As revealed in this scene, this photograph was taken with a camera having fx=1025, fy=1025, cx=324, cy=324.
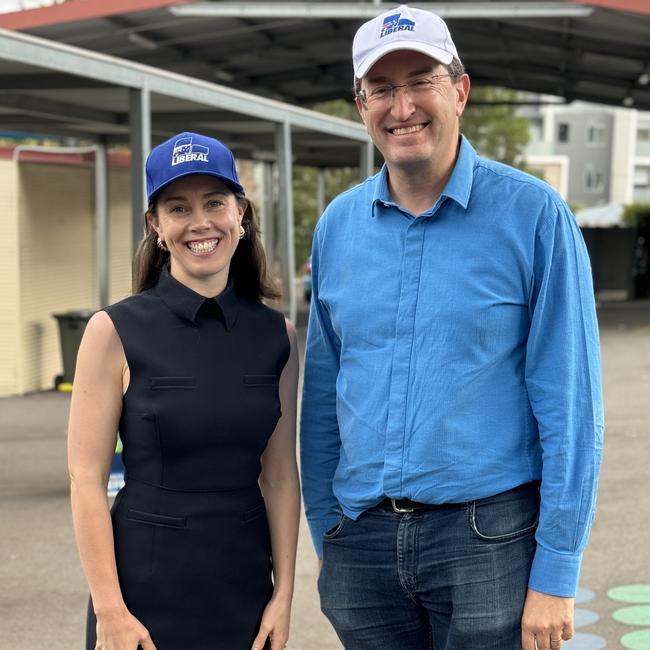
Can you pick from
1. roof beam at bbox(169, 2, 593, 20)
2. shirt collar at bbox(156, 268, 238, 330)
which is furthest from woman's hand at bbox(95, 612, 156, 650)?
roof beam at bbox(169, 2, 593, 20)

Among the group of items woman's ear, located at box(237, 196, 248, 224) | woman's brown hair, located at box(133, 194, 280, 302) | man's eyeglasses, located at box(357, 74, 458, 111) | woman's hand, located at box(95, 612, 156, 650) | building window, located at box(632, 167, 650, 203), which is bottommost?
Answer: woman's hand, located at box(95, 612, 156, 650)

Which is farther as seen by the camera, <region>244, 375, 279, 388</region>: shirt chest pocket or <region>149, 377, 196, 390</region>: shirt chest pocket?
<region>244, 375, 279, 388</region>: shirt chest pocket

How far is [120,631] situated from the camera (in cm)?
231

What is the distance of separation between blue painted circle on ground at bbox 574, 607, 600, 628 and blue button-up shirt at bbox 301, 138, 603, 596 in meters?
2.52

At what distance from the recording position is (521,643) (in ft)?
7.62

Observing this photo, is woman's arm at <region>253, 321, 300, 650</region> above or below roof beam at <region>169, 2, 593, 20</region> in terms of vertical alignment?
below

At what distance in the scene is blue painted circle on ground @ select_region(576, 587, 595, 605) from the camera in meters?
4.84

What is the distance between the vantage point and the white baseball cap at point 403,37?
7.43 ft

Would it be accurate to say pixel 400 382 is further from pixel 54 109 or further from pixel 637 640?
pixel 54 109

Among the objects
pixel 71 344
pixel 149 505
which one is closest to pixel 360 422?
pixel 149 505

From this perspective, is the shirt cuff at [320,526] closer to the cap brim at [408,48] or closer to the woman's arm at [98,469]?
the woman's arm at [98,469]

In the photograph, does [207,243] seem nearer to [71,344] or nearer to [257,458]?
[257,458]

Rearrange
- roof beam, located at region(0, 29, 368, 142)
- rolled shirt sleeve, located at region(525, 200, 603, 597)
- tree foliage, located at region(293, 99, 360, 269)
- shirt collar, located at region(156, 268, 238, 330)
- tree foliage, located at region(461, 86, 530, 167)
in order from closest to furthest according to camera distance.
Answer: rolled shirt sleeve, located at region(525, 200, 603, 597)
shirt collar, located at region(156, 268, 238, 330)
roof beam, located at region(0, 29, 368, 142)
tree foliage, located at region(293, 99, 360, 269)
tree foliage, located at region(461, 86, 530, 167)

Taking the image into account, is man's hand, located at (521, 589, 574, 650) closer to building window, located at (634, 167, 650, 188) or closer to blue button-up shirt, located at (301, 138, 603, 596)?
blue button-up shirt, located at (301, 138, 603, 596)
